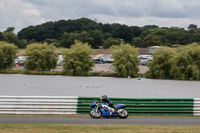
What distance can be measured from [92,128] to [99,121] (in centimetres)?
283

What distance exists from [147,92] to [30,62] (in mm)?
36600

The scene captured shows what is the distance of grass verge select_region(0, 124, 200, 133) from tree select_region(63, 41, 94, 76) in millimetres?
61242

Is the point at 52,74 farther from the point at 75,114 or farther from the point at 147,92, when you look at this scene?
the point at 75,114

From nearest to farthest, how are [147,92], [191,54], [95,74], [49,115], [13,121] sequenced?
[13,121] < [49,115] < [147,92] < [191,54] < [95,74]

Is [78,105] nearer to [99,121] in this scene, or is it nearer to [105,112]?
[105,112]

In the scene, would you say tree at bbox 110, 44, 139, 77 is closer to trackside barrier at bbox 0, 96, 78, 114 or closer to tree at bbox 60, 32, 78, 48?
trackside barrier at bbox 0, 96, 78, 114

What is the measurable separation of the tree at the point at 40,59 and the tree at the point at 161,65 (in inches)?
899

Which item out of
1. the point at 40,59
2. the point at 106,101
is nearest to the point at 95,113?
the point at 106,101

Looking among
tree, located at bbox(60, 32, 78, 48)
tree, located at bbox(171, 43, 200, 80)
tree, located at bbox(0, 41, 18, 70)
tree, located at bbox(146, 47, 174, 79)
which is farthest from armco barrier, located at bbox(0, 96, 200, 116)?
tree, located at bbox(60, 32, 78, 48)

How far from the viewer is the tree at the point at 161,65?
75125 millimetres

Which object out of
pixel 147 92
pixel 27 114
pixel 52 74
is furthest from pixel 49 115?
pixel 52 74

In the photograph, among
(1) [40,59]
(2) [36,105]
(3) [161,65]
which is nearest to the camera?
(2) [36,105]

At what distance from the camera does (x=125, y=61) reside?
259 feet

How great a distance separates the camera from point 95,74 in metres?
82.5
